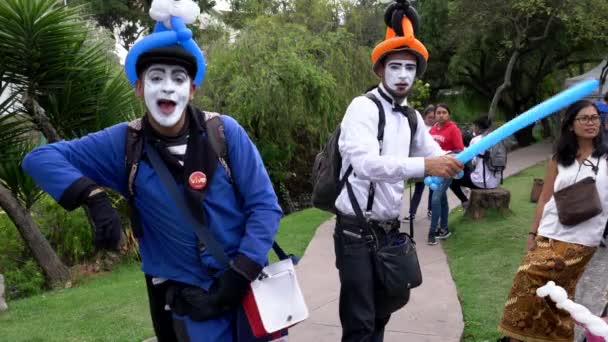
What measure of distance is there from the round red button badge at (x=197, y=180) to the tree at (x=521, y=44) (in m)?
16.2

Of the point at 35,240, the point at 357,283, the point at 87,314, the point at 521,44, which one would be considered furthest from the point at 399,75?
the point at 521,44

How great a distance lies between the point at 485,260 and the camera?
20.3ft

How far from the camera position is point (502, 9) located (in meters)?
18.1

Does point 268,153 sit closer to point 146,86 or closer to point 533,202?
point 533,202

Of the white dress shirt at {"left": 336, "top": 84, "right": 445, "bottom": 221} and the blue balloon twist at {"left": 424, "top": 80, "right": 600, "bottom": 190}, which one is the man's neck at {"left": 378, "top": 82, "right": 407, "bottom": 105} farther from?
the blue balloon twist at {"left": 424, "top": 80, "right": 600, "bottom": 190}

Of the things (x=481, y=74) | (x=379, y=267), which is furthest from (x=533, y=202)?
(x=481, y=74)

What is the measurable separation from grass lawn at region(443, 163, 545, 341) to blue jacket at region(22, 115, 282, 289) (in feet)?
8.14

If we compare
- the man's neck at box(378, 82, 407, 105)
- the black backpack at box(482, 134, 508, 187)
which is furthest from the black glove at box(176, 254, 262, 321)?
the black backpack at box(482, 134, 508, 187)

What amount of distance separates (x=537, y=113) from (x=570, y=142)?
1.48 metres

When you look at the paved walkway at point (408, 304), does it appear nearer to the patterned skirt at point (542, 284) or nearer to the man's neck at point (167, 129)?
the patterned skirt at point (542, 284)

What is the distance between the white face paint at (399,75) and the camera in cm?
318

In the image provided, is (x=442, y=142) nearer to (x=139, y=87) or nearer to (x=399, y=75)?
(x=399, y=75)

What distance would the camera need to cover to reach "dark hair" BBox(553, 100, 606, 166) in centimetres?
378

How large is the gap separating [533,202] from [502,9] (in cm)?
1037
